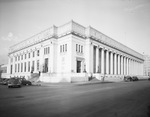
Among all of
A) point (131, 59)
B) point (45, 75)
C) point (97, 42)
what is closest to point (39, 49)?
point (45, 75)

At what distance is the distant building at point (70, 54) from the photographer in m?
41.4

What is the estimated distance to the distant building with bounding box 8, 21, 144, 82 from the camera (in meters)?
41.4

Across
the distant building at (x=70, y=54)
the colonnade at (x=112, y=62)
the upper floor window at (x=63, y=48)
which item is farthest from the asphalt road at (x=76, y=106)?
the colonnade at (x=112, y=62)

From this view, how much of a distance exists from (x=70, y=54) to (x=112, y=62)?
25.7 m

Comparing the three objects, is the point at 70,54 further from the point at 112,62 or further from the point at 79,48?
the point at 112,62

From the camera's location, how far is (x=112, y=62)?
59.1 metres

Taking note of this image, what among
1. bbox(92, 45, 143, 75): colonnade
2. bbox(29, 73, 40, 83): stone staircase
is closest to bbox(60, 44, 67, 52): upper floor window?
bbox(92, 45, 143, 75): colonnade

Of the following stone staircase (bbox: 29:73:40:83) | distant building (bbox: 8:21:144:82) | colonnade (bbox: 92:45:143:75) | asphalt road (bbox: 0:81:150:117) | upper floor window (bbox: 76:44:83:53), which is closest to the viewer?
asphalt road (bbox: 0:81:150:117)

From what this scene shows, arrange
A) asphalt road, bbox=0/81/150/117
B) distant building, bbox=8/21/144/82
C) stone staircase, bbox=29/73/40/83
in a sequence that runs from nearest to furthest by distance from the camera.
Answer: asphalt road, bbox=0/81/150/117 < stone staircase, bbox=29/73/40/83 < distant building, bbox=8/21/144/82

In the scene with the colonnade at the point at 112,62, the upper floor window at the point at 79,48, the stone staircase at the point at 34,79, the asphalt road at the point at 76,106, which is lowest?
the stone staircase at the point at 34,79

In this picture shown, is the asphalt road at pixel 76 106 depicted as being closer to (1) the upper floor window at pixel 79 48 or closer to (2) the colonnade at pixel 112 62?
(1) the upper floor window at pixel 79 48

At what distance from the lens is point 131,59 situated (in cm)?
8275

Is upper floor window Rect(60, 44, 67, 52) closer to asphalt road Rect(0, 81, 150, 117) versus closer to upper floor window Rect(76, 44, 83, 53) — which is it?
upper floor window Rect(76, 44, 83, 53)

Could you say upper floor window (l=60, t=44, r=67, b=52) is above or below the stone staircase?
above
